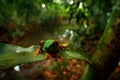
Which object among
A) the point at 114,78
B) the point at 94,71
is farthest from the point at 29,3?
the point at 94,71

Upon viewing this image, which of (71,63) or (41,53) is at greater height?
(41,53)

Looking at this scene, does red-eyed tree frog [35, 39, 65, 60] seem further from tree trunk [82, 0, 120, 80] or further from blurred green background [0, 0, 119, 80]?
blurred green background [0, 0, 119, 80]

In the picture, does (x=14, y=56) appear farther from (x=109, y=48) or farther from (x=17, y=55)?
(x=109, y=48)

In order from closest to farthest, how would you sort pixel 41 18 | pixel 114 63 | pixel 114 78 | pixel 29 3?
1. pixel 114 63
2. pixel 114 78
3. pixel 29 3
4. pixel 41 18

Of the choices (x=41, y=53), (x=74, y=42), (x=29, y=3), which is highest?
(x=29, y=3)

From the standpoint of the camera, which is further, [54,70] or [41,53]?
[54,70]

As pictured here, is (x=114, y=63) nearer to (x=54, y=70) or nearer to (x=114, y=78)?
(x=114, y=78)
